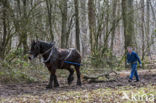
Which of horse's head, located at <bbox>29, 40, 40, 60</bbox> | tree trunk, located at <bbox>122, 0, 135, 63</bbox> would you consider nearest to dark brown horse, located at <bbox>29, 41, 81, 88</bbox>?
horse's head, located at <bbox>29, 40, 40, 60</bbox>

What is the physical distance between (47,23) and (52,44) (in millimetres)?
8734

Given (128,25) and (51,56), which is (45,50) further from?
(128,25)

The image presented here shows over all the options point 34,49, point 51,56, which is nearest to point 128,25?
point 51,56

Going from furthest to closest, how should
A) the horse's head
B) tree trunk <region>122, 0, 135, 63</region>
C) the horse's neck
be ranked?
tree trunk <region>122, 0, 135, 63</region>, the horse's neck, the horse's head

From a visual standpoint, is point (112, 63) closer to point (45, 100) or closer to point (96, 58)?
point (96, 58)

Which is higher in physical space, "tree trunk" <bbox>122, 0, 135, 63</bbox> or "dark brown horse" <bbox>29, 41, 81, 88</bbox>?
"tree trunk" <bbox>122, 0, 135, 63</bbox>

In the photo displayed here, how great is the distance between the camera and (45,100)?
6.54m

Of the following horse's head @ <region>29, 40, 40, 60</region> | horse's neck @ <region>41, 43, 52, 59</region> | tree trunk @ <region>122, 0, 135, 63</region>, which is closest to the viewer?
horse's head @ <region>29, 40, 40, 60</region>

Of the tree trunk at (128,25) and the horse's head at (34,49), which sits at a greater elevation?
the tree trunk at (128,25)

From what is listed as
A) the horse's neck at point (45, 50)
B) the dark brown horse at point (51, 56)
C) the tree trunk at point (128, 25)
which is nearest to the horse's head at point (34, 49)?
the dark brown horse at point (51, 56)

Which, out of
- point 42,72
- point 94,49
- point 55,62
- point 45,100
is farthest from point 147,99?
point 94,49

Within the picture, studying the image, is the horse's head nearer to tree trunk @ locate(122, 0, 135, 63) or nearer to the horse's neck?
the horse's neck

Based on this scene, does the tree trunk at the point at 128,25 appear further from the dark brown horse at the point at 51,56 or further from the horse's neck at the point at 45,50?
the horse's neck at the point at 45,50

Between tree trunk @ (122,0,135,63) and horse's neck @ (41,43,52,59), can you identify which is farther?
tree trunk @ (122,0,135,63)
